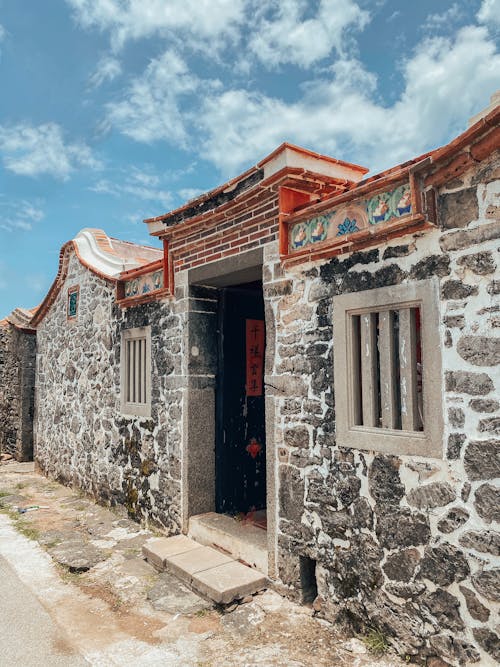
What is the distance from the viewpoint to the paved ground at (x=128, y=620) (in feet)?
11.6

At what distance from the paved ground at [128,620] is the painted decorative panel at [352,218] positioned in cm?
295

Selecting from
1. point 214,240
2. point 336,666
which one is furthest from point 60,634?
point 214,240

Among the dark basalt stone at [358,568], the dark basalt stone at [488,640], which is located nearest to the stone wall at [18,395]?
the dark basalt stone at [358,568]

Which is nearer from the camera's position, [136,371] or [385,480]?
[385,480]

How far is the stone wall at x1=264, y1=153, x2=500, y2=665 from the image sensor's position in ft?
9.75

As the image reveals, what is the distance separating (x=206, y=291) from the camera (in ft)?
19.4

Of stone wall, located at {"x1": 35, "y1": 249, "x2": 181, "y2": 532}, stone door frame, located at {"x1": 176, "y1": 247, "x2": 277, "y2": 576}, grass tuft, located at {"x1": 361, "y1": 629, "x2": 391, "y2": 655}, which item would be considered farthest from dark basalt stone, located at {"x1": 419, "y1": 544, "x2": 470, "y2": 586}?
stone wall, located at {"x1": 35, "y1": 249, "x2": 181, "y2": 532}

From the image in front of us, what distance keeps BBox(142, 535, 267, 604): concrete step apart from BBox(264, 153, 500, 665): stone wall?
35cm

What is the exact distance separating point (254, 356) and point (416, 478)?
10.5 ft

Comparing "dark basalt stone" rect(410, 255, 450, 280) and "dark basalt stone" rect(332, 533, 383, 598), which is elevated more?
"dark basalt stone" rect(410, 255, 450, 280)

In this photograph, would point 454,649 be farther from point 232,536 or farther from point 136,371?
point 136,371

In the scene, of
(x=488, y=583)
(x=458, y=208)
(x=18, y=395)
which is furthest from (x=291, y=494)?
(x=18, y=395)

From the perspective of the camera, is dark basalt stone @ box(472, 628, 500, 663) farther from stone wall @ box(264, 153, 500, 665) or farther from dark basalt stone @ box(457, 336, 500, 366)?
dark basalt stone @ box(457, 336, 500, 366)

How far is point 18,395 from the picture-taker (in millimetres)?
11602
